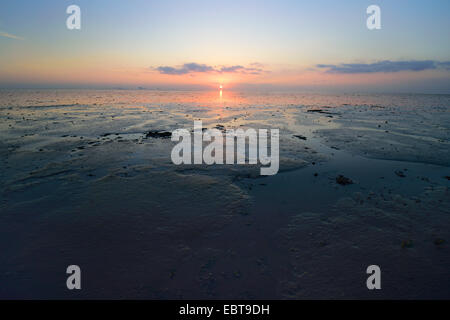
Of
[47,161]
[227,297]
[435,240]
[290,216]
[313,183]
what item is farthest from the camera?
[47,161]

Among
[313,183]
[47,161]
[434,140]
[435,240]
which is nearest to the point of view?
[435,240]

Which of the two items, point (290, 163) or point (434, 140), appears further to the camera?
point (434, 140)

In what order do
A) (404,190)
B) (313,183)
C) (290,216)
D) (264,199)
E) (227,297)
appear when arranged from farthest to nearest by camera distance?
(313,183)
(404,190)
(264,199)
(290,216)
(227,297)

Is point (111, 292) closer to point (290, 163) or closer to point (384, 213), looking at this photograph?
point (384, 213)

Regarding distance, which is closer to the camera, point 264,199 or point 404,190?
point 264,199

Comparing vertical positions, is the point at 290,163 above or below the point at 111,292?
above

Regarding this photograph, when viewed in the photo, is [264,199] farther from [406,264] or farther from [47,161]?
[47,161]

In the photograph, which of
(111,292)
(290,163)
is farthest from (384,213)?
(111,292)

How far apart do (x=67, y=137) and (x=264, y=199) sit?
77.2ft

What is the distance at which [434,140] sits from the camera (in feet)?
79.1

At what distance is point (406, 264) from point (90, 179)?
50.9ft

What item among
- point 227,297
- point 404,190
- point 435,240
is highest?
point 404,190

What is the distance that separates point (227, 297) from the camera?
618cm

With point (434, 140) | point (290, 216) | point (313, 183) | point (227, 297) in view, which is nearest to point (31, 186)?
point (227, 297)
